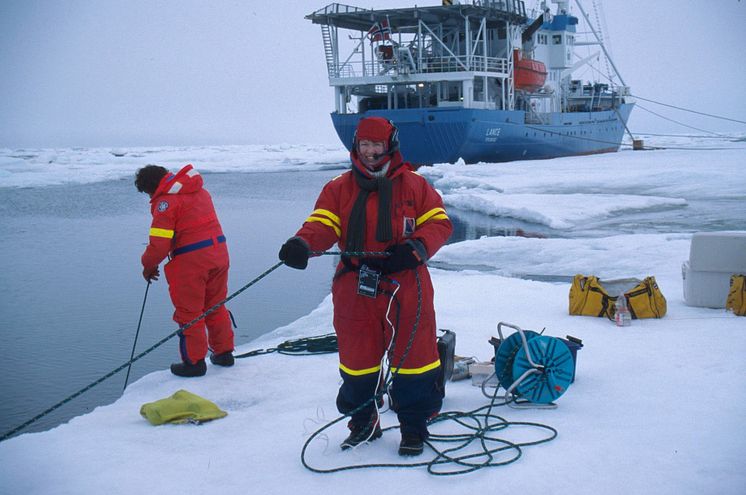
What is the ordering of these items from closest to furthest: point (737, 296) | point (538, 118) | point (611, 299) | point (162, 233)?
point (162, 233) < point (737, 296) < point (611, 299) < point (538, 118)

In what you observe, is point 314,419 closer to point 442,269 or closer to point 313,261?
point 442,269

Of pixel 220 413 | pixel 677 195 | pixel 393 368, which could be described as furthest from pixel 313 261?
pixel 677 195

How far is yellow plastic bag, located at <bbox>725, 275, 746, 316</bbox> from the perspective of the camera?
4684mm

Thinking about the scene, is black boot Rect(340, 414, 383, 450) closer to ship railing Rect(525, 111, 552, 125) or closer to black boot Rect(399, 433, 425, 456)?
black boot Rect(399, 433, 425, 456)

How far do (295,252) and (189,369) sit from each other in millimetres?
1848

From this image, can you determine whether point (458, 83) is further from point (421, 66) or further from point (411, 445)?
point (411, 445)

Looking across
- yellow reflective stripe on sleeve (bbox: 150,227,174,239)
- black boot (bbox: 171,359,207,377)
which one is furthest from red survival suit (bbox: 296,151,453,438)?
black boot (bbox: 171,359,207,377)

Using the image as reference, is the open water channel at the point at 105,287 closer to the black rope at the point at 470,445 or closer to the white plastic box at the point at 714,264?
the black rope at the point at 470,445

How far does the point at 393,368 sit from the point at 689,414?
1.27 metres

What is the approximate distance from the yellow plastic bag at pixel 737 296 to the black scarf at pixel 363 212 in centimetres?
313

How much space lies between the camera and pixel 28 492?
99.0 inches

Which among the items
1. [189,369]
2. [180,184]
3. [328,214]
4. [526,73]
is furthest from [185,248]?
[526,73]

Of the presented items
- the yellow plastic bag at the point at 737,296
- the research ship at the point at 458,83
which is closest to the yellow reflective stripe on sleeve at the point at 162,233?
the yellow plastic bag at the point at 737,296

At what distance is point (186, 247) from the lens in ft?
13.1
